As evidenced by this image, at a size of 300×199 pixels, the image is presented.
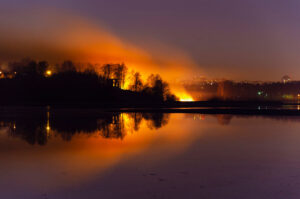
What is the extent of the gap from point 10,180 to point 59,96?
106044 mm

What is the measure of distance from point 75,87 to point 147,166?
116m

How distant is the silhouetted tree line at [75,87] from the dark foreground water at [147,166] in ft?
257

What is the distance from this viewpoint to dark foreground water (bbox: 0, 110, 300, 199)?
12494 millimetres

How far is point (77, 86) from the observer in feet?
425

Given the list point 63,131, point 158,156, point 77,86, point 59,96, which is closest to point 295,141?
point 158,156

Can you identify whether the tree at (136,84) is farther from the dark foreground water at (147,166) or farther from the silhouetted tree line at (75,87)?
the dark foreground water at (147,166)

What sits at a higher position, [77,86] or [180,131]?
[77,86]

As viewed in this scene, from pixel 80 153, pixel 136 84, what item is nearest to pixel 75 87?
pixel 136 84

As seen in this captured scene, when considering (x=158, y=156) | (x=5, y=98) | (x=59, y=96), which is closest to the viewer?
(x=158, y=156)

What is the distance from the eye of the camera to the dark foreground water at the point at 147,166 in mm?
12494

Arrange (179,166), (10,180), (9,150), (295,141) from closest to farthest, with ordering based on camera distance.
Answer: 1. (10,180)
2. (179,166)
3. (9,150)
4. (295,141)

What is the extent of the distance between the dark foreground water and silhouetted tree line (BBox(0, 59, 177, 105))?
3087 inches

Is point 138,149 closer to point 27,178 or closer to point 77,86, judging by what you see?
point 27,178

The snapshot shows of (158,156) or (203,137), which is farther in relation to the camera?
(203,137)
